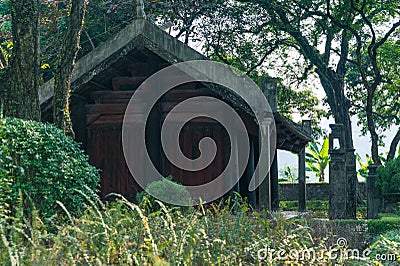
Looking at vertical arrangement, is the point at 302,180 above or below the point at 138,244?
above

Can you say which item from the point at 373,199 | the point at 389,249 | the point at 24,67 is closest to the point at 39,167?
the point at 24,67

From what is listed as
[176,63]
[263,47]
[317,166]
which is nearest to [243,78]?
[176,63]

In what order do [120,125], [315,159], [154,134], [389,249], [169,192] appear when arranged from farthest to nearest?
[315,159] < [120,125] < [154,134] < [169,192] < [389,249]

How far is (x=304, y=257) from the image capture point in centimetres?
702

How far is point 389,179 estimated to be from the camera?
48.6ft

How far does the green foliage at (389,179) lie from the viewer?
575 inches

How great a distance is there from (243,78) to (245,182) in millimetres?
4233

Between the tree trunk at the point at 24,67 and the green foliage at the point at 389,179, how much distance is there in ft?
26.7

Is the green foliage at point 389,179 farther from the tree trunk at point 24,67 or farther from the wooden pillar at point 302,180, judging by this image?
the tree trunk at point 24,67

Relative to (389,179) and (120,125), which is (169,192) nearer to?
(120,125)

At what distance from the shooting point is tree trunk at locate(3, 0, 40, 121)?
10.6 metres

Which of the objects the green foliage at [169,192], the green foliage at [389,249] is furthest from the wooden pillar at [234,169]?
the green foliage at [389,249]

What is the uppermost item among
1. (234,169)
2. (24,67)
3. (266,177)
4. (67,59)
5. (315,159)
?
(67,59)

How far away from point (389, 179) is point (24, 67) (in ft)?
28.1
